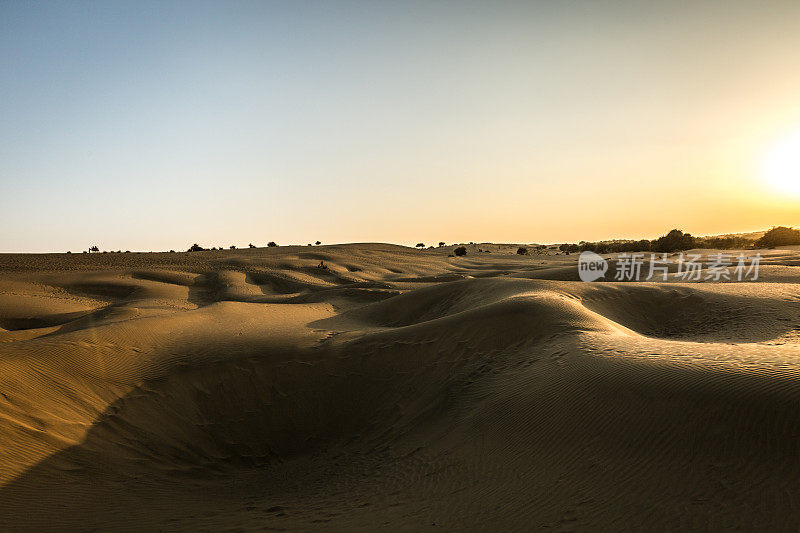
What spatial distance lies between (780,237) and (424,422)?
138 ft

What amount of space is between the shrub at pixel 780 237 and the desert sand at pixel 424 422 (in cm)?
3074

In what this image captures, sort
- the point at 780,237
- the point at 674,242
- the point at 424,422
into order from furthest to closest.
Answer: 1. the point at 674,242
2. the point at 780,237
3. the point at 424,422

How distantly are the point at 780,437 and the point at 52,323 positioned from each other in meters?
18.4

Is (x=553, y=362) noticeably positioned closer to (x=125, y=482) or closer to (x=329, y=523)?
(x=329, y=523)

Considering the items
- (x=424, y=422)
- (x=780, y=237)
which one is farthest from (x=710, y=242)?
(x=424, y=422)

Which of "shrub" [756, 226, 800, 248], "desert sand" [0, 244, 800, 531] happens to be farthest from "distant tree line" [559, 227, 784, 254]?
"desert sand" [0, 244, 800, 531]

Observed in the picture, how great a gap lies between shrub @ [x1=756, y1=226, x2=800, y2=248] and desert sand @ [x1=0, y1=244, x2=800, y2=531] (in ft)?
101

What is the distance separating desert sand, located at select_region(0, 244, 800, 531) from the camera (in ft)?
12.4

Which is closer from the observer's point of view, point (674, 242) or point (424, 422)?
point (424, 422)

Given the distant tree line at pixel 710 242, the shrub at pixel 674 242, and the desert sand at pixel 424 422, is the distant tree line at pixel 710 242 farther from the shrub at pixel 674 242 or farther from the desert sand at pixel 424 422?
the desert sand at pixel 424 422

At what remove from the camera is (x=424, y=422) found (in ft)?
20.6

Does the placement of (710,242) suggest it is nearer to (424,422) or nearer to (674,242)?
(674,242)

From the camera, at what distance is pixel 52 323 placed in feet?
48.4

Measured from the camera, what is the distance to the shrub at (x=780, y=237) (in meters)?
35.0
